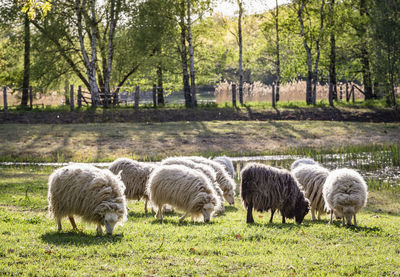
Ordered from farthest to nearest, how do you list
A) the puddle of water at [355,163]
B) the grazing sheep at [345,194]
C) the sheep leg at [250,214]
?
the puddle of water at [355,163] → the sheep leg at [250,214] → the grazing sheep at [345,194]

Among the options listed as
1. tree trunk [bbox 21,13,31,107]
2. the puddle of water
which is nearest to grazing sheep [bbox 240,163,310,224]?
the puddle of water

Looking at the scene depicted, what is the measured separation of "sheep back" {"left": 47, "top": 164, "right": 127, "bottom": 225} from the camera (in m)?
8.50

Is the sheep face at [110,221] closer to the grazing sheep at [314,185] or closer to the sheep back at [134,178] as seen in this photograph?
the sheep back at [134,178]

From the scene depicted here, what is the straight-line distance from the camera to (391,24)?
107 ft

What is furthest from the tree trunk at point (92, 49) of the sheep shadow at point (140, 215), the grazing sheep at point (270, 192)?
the grazing sheep at point (270, 192)

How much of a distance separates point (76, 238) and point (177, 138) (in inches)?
732

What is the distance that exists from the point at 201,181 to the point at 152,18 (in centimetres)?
2666

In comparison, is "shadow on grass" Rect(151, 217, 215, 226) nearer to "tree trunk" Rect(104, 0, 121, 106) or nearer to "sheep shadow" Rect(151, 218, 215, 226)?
"sheep shadow" Rect(151, 218, 215, 226)

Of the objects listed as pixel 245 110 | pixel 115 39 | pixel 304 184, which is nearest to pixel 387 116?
pixel 245 110

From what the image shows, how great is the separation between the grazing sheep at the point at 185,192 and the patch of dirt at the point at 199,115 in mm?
21121

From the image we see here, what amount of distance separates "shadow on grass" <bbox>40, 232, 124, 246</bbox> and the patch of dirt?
22.9 metres

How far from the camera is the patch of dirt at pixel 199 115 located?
30891mm

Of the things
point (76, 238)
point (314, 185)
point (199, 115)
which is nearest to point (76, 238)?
point (76, 238)

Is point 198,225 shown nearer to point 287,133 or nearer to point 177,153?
point 177,153
